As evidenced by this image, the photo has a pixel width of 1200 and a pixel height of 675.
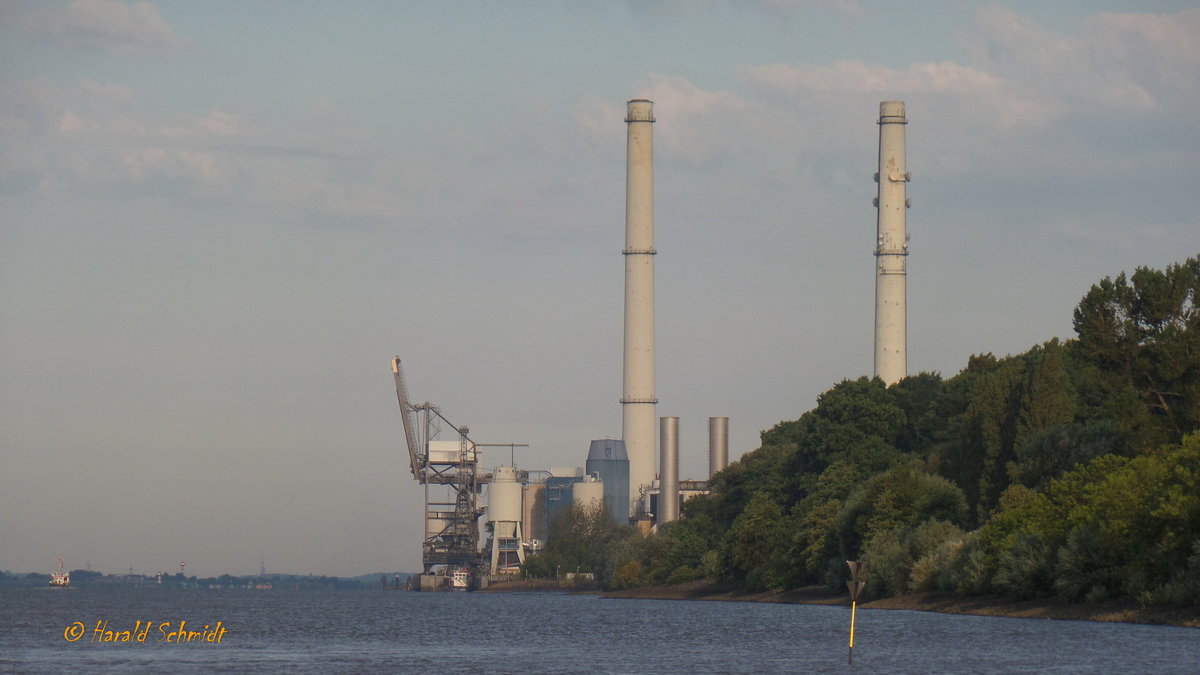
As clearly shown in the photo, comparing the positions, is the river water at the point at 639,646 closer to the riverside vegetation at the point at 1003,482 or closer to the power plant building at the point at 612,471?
the riverside vegetation at the point at 1003,482

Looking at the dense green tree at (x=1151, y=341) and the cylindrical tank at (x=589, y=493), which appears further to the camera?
the cylindrical tank at (x=589, y=493)

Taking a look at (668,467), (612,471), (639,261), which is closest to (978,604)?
(639,261)

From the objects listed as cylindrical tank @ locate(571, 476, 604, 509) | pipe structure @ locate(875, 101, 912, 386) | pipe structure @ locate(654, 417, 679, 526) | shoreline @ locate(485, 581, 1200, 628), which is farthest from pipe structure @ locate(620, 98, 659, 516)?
shoreline @ locate(485, 581, 1200, 628)

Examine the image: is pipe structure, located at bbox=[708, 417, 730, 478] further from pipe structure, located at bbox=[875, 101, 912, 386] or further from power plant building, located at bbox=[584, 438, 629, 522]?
pipe structure, located at bbox=[875, 101, 912, 386]

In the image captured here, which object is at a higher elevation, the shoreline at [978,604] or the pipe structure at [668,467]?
the pipe structure at [668,467]

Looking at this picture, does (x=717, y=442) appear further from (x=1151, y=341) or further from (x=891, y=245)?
(x=1151, y=341)

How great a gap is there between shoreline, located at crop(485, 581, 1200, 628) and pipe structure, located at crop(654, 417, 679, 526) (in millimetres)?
48041

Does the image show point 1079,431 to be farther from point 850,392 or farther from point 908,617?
point 850,392

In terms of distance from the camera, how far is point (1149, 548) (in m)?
64.2

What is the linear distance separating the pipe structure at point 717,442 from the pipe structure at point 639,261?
15.4 metres

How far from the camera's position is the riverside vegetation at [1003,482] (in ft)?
220

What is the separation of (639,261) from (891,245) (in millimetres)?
28196

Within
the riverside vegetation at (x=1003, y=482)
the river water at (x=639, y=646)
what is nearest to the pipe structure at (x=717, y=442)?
the riverside vegetation at (x=1003, y=482)

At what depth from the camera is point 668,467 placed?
610 feet
